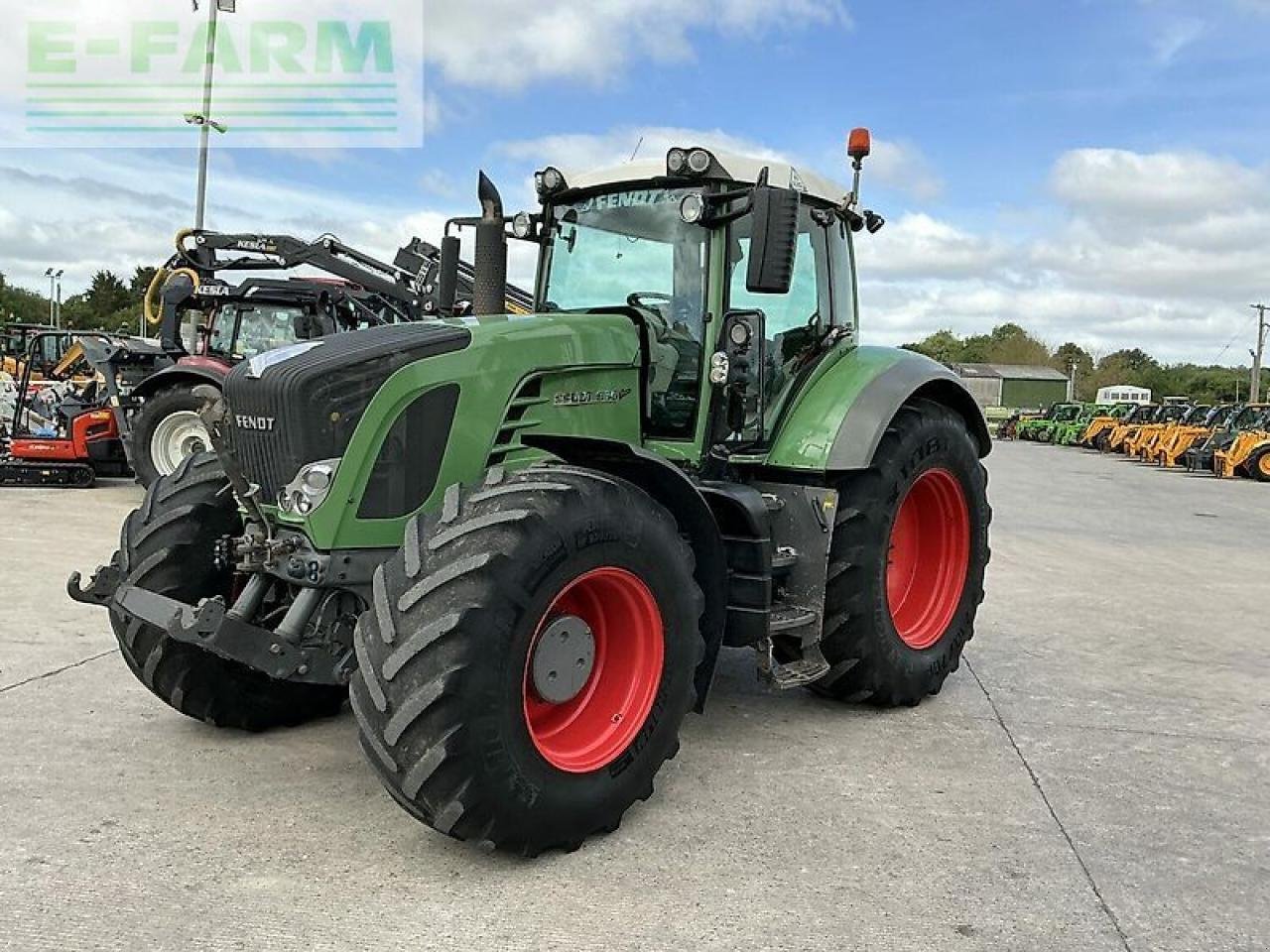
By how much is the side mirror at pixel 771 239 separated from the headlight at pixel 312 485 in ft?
5.25

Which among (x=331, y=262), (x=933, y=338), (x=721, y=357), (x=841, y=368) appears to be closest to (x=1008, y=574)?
(x=841, y=368)

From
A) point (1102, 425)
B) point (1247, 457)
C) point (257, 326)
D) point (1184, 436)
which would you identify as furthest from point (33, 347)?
point (1102, 425)

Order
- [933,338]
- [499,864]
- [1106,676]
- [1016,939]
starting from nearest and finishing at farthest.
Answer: [1016,939]
[499,864]
[1106,676]
[933,338]

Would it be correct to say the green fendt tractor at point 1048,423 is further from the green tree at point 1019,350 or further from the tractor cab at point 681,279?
the green tree at point 1019,350

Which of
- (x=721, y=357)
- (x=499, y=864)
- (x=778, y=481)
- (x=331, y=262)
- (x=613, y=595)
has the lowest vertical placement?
(x=499, y=864)

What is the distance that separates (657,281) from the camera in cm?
452

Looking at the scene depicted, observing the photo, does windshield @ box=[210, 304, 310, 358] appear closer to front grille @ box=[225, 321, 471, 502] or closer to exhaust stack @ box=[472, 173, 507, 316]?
exhaust stack @ box=[472, 173, 507, 316]

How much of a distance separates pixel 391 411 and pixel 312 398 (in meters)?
0.25

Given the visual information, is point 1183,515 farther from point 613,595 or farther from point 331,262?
point 613,595

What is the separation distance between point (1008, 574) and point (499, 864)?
6.68 m

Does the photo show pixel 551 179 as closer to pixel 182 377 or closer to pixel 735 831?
pixel 735 831

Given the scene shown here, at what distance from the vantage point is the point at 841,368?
4996 millimetres

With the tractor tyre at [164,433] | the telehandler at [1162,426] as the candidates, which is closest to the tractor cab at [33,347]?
the tractor tyre at [164,433]

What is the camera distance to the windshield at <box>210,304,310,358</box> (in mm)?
11688
